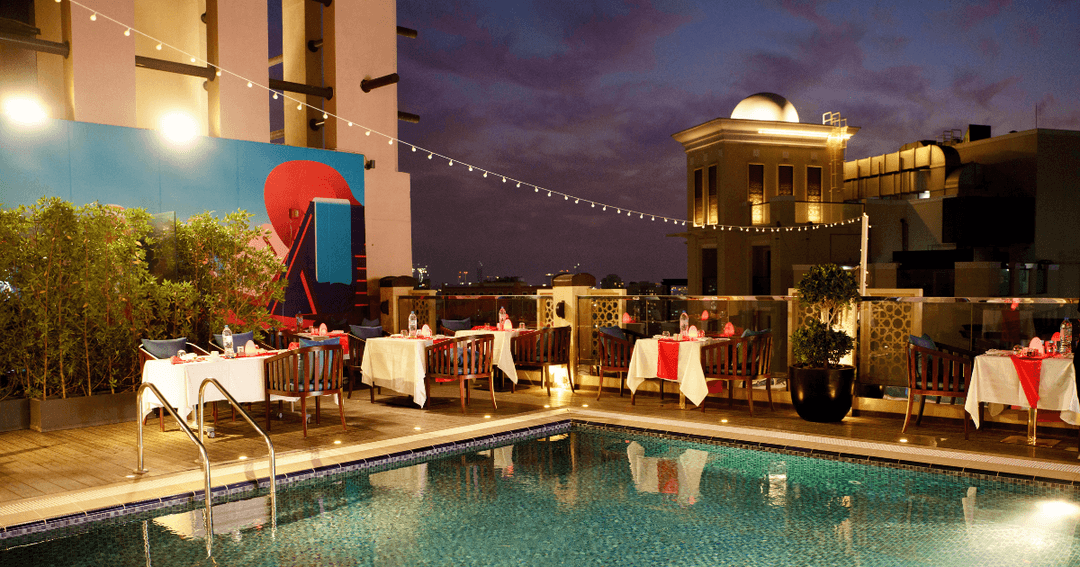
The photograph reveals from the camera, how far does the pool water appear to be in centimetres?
395

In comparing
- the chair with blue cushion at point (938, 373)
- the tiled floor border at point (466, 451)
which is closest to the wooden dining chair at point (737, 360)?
the tiled floor border at point (466, 451)

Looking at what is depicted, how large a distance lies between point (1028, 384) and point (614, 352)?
4.10 m

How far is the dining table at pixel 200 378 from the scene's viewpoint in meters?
6.11

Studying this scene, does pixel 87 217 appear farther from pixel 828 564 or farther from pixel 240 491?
pixel 828 564

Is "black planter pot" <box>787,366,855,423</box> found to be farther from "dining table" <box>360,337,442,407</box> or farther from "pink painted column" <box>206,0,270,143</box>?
"pink painted column" <box>206,0,270,143</box>

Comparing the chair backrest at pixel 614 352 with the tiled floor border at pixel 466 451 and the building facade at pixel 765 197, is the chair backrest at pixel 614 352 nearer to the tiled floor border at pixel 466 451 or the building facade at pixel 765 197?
the tiled floor border at pixel 466 451

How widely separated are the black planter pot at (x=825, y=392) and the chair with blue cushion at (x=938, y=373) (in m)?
0.57

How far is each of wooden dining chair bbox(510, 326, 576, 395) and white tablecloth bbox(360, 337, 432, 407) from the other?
4.63ft

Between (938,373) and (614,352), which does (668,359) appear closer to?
(614,352)

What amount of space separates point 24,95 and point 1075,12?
107 feet

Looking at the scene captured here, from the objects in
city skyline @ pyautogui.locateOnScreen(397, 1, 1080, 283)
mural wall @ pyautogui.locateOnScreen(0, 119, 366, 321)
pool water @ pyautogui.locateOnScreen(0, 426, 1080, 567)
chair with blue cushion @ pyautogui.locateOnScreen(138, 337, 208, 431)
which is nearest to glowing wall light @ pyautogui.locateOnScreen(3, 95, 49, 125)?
mural wall @ pyautogui.locateOnScreen(0, 119, 366, 321)

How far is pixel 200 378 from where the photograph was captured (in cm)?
620

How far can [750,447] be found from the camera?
20.8ft

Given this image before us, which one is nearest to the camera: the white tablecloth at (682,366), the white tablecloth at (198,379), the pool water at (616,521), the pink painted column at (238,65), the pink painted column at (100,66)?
the pool water at (616,521)
